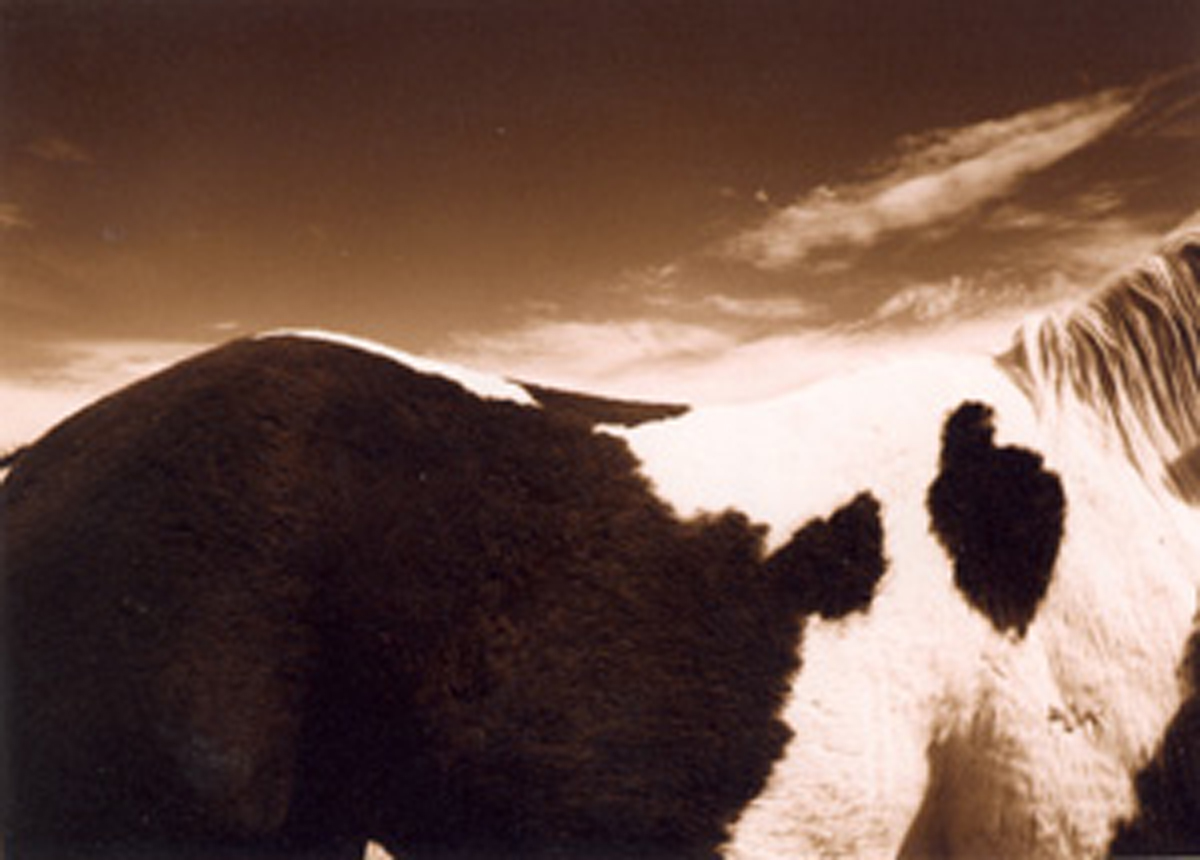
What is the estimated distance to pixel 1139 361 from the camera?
219 centimetres

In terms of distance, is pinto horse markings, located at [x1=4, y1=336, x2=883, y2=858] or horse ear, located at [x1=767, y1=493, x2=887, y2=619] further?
horse ear, located at [x1=767, y1=493, x2=887, y2=619]

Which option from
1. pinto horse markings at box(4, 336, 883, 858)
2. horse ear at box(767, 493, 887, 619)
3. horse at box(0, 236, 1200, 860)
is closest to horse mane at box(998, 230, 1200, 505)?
horse at box(0, 236, 1200, 860)

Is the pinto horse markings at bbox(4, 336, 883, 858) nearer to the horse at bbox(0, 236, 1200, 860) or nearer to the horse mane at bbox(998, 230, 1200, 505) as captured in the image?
the horse at bbox(0, 236, 1200, 860)

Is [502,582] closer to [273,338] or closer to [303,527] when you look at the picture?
[303,527]

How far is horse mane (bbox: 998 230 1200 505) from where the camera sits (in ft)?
6.80

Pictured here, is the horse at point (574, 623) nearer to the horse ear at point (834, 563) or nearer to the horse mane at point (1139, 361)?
the horse ear at point (834, 563)

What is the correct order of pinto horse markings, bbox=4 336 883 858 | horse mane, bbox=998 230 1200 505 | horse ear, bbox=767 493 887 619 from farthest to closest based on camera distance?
horse mane, bbox=998 230 1200 505 < horse ear, bbox=767 493 887 619 < pinto horse markings, bbox=4 336 883 858

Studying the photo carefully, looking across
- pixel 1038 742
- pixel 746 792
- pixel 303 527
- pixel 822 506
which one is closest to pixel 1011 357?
pixel 822 506

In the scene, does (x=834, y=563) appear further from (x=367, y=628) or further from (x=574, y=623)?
(x=367, y=628)

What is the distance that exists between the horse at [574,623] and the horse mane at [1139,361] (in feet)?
0.44

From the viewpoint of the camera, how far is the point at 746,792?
1.61 meters

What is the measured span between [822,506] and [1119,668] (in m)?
0.80

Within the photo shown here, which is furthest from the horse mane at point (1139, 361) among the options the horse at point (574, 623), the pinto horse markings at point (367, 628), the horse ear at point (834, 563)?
the pinto horse markings at point (367, 628)

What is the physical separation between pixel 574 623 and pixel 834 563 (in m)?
0.62
